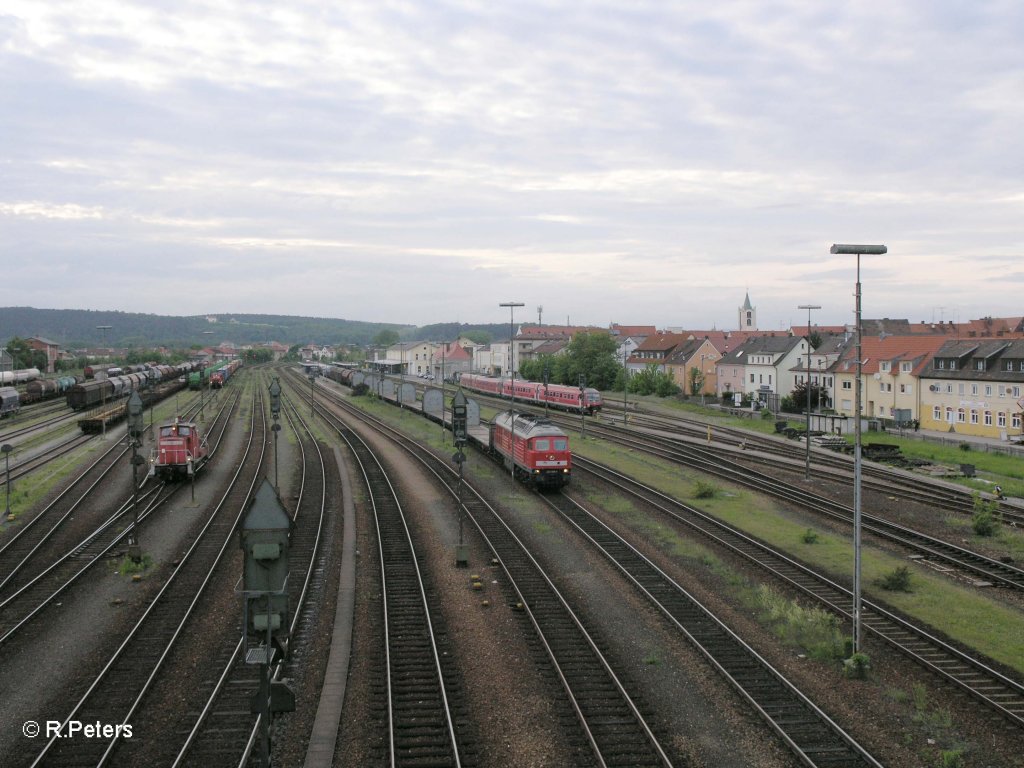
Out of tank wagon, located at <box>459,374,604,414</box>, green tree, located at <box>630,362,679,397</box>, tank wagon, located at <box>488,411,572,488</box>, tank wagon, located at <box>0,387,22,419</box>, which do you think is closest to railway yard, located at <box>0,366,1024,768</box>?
tank wagon, located at <box>488,411,572,488</box>

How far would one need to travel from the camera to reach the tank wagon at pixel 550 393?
74.6 m

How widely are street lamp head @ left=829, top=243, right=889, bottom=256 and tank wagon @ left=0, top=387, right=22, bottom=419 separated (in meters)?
69.5

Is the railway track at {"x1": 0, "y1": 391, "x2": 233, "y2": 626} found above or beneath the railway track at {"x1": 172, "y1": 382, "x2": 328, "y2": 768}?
above

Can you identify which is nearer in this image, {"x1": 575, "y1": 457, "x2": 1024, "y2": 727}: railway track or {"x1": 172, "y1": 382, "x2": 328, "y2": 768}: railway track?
{"x1": 172, "y1": 382, "x2": 328, "y2": 768}: railway track

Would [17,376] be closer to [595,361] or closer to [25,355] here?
[25,355]

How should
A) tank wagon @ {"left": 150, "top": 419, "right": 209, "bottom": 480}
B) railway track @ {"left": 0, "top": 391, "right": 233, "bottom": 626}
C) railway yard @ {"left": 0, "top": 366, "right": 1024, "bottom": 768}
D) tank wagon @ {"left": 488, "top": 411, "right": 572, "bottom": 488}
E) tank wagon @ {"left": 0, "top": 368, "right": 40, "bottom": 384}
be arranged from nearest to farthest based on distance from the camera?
railway yard @ {"left": 0, "top": 366, "right": 1024, "bottom": 768}
railway track @ {"left": 0, "top": 391, "right": 233, "bottom": 626}
tank wagon @ {"left": 488, "top": 411, "right": 572, "bottom": 488}
tank wagon @ {"left": 150, "top": 419, "right": 209, "bottom": 480}
tank wagon @ {"left": 0, "top": 368, "right": 40, "bottom": 384}

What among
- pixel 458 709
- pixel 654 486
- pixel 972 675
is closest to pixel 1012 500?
pixel 654 486

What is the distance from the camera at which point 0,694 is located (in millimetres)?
14641

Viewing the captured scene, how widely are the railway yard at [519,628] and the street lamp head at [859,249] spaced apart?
790cm

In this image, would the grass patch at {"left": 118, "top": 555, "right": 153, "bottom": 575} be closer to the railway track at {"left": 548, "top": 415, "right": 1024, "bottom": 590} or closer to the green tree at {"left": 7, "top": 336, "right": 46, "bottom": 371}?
the railway track at {"left": 548, "top": 415, "right": 1024, "bottom": 590}

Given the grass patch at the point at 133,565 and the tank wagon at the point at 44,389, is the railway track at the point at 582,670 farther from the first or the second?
the tank wagon at the point at 44,389

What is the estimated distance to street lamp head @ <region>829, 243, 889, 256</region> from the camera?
15.8 meters

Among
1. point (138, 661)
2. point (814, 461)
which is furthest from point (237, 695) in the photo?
point (814, 461)

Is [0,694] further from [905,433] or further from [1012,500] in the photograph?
[905,433]
